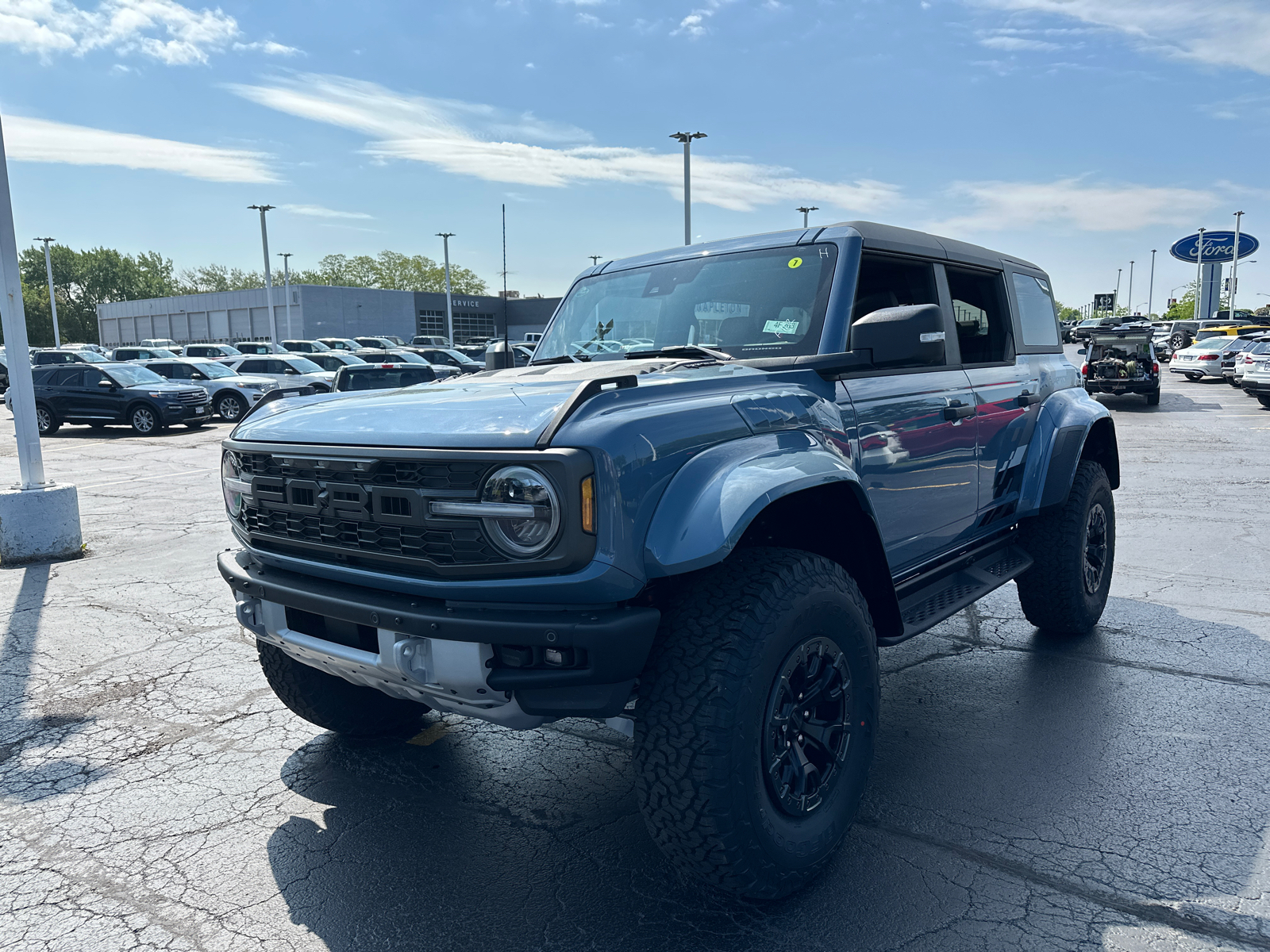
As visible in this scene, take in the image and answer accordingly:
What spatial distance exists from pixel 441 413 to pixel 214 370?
23.3m

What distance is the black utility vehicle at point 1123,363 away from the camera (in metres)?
20.4

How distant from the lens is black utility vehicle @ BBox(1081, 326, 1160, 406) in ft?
67.0

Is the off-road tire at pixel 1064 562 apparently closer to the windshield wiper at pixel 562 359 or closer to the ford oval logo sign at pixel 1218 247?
the windshield wiper at pixel 562 359

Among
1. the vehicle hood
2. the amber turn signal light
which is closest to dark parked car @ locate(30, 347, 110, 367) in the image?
the vehicle hood

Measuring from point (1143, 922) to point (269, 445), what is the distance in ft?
9.65

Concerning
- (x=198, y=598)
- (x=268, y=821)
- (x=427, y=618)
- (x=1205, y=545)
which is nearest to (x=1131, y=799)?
(x=427, y=618)

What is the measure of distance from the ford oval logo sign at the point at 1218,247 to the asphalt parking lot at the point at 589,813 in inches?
3544

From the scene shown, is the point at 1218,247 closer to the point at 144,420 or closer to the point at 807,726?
the point at 144,420

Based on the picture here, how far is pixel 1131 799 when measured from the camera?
3.27 meters

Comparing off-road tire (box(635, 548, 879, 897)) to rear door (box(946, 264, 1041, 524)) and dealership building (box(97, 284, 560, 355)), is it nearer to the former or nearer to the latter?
rear door (box(946, 264, 1041, 524))

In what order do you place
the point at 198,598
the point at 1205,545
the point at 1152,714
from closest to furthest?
the point at 1152,714 → the point at 198,598 → the point at 1205,545

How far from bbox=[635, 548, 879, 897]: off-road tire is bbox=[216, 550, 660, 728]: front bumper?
143 millimetres

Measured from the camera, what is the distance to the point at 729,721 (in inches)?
95.0

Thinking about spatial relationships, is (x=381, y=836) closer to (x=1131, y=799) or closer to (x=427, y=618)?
(x=427, y=618)
